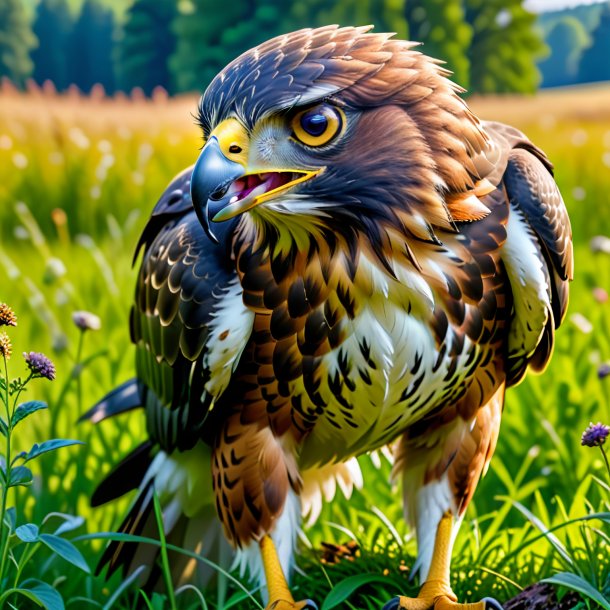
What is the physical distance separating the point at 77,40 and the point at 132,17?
0.91 metres

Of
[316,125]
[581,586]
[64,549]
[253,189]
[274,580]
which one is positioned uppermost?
[316,125]

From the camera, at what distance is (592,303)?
499cm

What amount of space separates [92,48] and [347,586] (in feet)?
32.4

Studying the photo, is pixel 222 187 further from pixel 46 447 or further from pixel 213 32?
pixel 213 32

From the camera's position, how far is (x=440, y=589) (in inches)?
107

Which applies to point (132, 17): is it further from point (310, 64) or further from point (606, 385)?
point (310, 64)

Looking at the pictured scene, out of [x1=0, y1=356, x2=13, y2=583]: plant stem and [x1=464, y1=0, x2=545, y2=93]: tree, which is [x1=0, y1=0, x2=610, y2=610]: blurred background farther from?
[x1=0, y1=356, x2=13, y2=583]: plant stem

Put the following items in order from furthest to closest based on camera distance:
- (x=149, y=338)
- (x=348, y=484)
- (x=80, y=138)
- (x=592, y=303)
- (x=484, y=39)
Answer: (x=484, y=39)
(x=80, y=138)
(x=592, y=303)
(x=348, y=484)
(x=149, y=338)

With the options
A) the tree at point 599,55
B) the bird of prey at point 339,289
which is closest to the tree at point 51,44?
the tree at point 599,55

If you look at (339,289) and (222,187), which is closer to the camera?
(222,187)

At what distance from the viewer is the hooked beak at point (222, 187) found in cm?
206

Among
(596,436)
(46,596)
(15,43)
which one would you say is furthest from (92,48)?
(596,436)

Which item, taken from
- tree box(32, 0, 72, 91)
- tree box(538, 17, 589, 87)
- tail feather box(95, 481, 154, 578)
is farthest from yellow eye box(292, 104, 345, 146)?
tree box(32, 0, 72, 91)

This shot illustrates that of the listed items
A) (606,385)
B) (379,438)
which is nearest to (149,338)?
(379,438)
